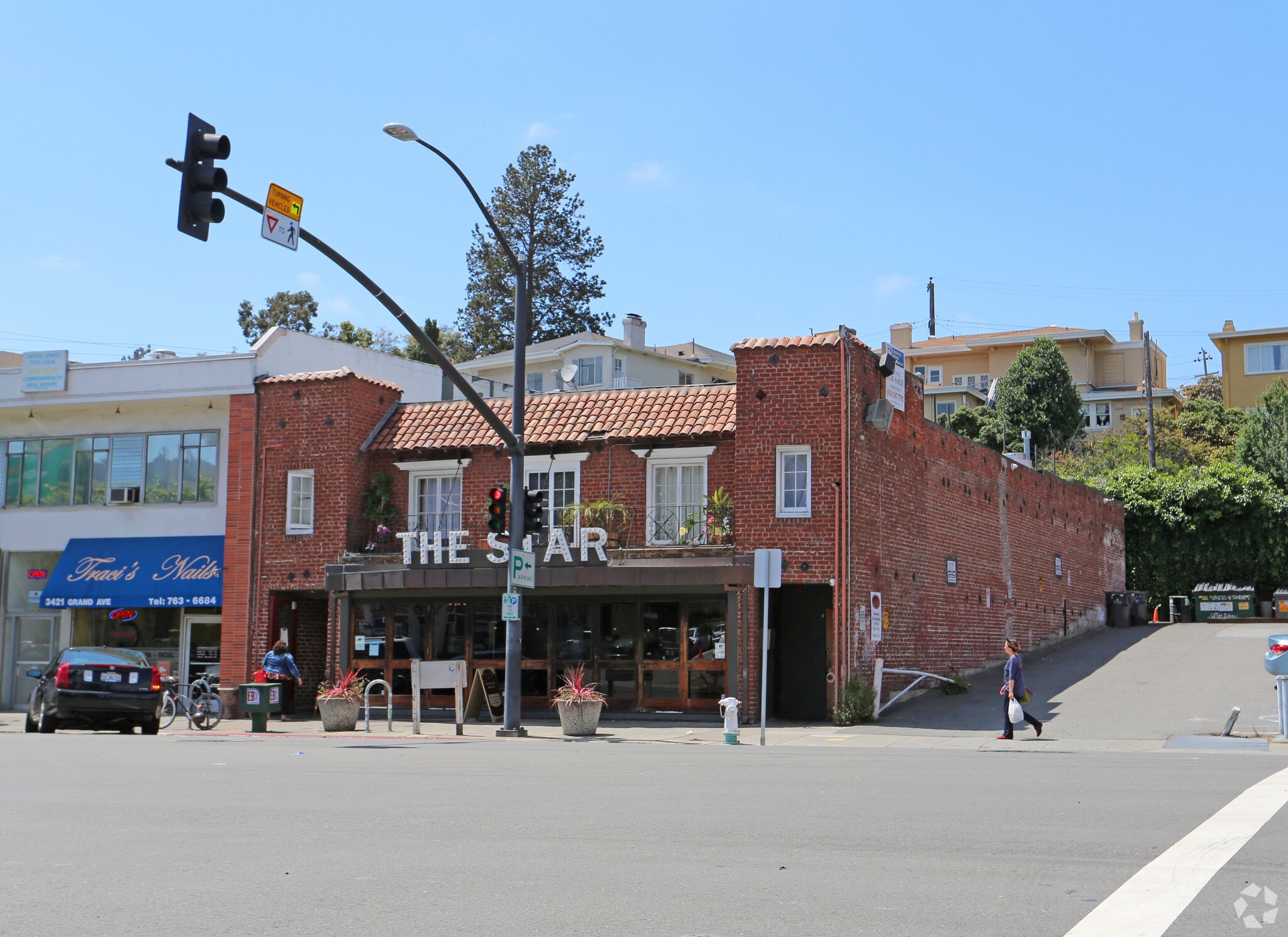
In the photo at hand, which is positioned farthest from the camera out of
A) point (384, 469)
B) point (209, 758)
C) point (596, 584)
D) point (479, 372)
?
point (479, 372)

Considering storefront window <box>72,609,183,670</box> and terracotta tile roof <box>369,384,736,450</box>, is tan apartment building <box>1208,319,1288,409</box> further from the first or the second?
storefront window <box>72,609,183,670</box>

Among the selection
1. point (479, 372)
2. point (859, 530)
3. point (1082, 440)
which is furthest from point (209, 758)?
point (1082, 440)

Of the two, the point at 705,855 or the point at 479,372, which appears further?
the point at 479,372

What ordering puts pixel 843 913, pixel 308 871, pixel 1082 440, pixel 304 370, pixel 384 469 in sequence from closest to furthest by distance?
pixel 843 913 → pixel 308 871 → pixel 384 469 → pixel 304 370 → pixel 1082 440

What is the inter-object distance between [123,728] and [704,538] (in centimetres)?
1104

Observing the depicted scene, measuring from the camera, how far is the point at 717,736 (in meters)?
21.1

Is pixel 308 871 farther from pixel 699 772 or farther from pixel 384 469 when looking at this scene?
pixel 384 469

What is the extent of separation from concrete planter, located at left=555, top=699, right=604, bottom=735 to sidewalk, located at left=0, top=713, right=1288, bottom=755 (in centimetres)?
20

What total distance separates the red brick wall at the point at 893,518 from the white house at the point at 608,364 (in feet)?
73.5

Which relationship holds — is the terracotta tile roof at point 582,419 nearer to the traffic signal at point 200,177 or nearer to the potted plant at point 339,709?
the potted plant at point 339,709

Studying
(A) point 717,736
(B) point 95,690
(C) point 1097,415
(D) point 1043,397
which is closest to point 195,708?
(B) point 95,690

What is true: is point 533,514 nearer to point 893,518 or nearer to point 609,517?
point 609,517

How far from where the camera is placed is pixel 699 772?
13.3 metres

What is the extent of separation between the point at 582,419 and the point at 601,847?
740 inches
